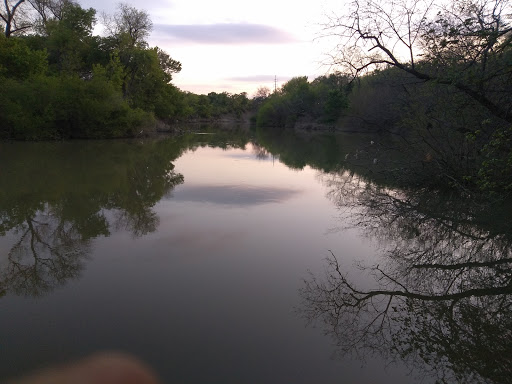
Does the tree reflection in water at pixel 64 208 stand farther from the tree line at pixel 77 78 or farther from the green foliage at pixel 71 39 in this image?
the green foliage at pixel 71 39

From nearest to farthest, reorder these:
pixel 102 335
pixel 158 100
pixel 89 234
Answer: pixel 102 335
pixel 89 234
pixel 158 100

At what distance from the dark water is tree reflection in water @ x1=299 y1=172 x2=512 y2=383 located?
0.9 inches

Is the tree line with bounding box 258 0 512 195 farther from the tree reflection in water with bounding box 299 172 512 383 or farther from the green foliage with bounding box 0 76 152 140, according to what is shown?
the green foliage with bounding box 0 76 152 140

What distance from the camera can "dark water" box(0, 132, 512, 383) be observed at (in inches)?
143

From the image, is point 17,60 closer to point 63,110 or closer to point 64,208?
point 63,110

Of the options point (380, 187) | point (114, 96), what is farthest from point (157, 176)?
point (114, 96)

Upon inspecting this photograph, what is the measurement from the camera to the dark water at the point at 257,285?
3.62 metres

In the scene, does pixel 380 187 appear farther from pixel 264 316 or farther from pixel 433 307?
pixel 264 316

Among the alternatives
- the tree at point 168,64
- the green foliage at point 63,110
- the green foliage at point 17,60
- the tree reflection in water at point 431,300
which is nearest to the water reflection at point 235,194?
the tree reflection in water at point 431,300

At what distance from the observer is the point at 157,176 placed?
13.4 m

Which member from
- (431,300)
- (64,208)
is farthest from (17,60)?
(431,300)

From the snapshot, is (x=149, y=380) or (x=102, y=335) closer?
(x=149, y=380)

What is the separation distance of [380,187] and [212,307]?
9614mm

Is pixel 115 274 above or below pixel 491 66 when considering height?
below
